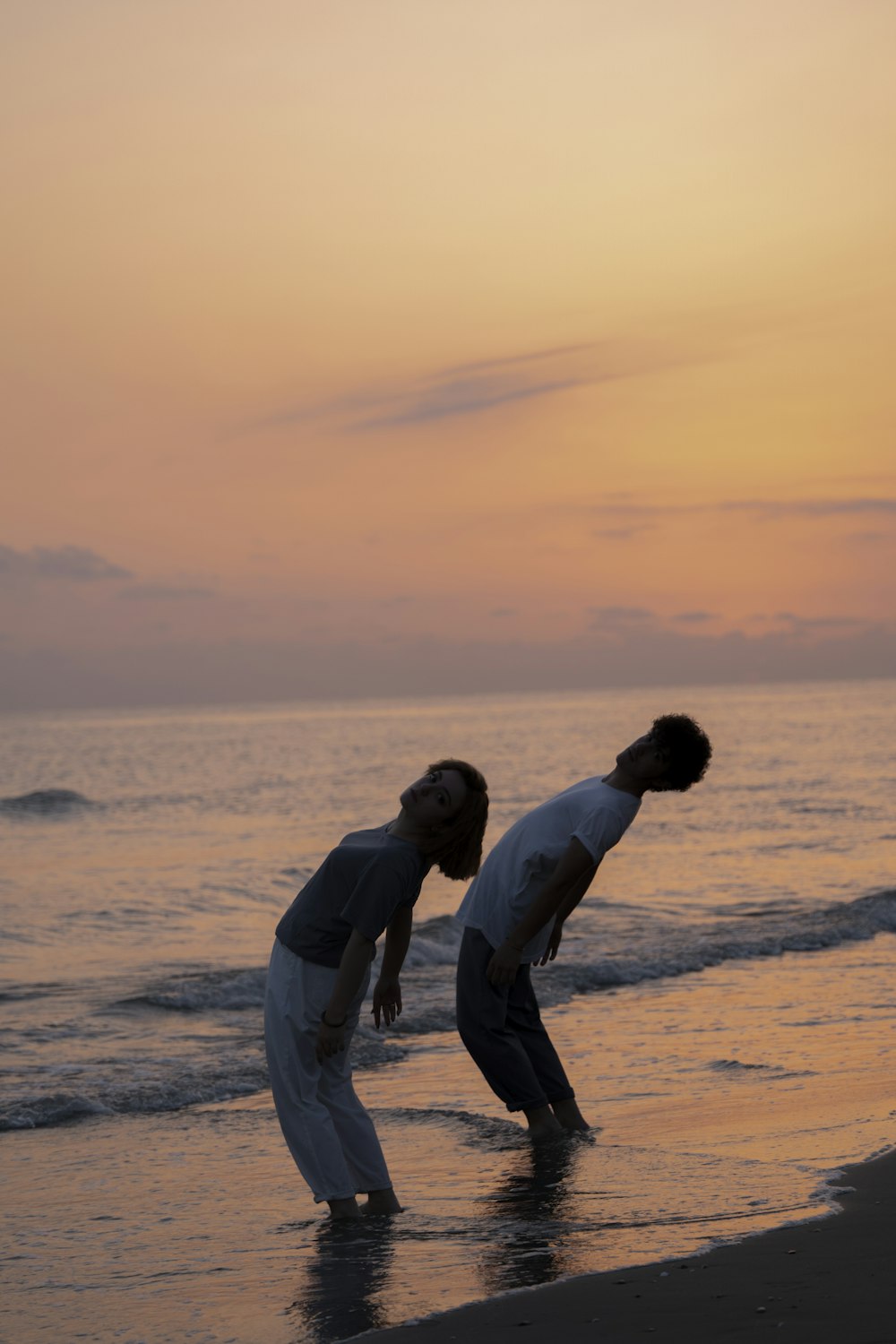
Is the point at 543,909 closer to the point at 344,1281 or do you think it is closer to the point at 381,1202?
the point at 381,1202

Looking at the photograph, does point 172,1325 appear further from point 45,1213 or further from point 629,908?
point 629,908

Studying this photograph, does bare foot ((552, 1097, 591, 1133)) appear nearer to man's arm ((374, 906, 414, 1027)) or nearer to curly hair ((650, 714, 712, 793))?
man's arm ((374, 906, 414, 1027))

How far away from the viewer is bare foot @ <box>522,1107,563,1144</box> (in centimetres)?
584

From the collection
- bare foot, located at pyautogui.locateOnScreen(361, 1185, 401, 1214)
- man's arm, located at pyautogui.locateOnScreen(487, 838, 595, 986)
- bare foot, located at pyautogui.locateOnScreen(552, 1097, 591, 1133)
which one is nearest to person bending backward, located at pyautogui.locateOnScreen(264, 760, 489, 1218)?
bare foot, located at pyautogui.locateOnScreen(361, 1185, 401, 1214)

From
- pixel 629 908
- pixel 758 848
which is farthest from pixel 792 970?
pixel 758 848

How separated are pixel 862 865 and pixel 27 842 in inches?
644

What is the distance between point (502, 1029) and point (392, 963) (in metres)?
0.93

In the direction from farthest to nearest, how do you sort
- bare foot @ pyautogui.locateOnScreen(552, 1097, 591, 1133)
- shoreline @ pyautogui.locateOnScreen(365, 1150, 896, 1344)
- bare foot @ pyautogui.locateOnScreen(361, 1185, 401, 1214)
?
bare foot @ pyautogui.locateOnScreen(552, 1097, 591, 1133)
bare foot @ pyautogui.locateOnScreen(361, 1185, 401, 1214)
shoreline @ pyautogui.locateOnScreen(365, 1150, 896, 1344)

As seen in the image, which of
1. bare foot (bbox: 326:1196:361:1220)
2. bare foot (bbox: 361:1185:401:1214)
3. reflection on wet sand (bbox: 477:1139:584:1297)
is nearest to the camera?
reflection on wet sand (bbox: 477:1139:584:1297)

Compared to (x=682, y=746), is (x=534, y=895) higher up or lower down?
lower down

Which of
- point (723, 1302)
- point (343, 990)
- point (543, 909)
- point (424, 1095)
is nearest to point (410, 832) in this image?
point (343, 990)

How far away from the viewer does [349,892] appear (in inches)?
183

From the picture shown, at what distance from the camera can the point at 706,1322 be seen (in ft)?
11.9

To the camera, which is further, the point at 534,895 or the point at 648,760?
the point at 534,895
